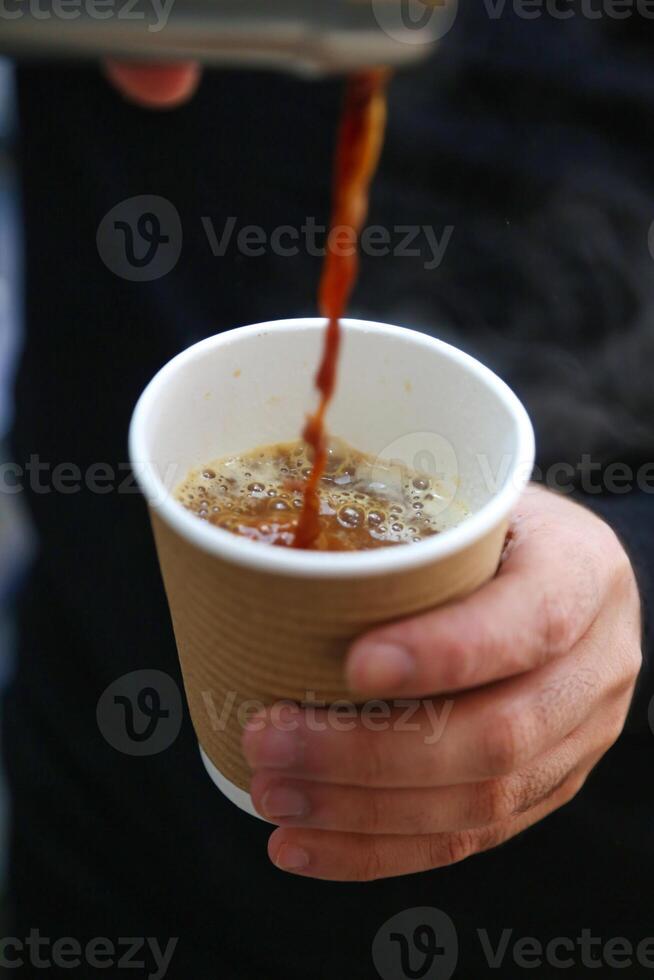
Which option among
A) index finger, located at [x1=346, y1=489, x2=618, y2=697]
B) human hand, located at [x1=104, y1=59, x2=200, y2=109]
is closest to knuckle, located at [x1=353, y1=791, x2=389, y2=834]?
index finger, located at [x1=346, y1=489, x2=618, y2=697]

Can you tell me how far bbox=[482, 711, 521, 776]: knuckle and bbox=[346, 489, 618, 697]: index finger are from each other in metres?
0.04

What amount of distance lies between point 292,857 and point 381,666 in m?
0.26

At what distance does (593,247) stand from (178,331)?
0.55 m

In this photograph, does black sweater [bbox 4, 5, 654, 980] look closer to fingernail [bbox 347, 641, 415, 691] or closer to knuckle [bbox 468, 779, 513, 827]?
knuckle [bbox 468, 779, 513, 827]

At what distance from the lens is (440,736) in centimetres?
64

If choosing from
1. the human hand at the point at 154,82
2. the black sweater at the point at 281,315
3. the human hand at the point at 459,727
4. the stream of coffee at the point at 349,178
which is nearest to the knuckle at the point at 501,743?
the human hand at the point at 459,727

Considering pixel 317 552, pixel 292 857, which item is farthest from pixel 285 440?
pixel 292 857

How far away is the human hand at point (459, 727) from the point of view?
60cm

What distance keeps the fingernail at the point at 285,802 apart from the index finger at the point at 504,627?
0.13 metres

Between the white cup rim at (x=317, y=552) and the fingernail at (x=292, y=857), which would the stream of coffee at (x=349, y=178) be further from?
the fingernail at (x=292, y=857)

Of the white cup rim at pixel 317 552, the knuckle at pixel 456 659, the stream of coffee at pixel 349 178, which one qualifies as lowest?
the knuckle at pixel 456 659

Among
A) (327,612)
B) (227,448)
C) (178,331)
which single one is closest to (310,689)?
(327,612)

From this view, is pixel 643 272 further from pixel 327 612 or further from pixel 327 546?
pixel 327 612

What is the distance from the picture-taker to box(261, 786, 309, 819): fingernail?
0.67 m
